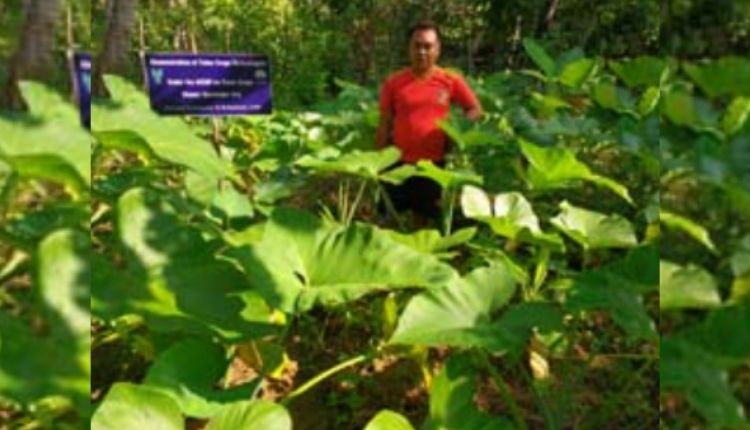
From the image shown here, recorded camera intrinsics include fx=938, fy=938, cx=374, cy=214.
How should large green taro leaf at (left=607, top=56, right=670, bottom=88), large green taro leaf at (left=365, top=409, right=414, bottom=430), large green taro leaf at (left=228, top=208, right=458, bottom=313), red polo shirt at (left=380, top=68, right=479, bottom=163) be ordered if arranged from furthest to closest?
large green taro leaf at (left=607, top=56, right=670, bottom=88) → red polo shirt at (left=380, top=68, right=479, bottom=163) → large green taro leaf at (left=228, top=208, right=458, bottom=313) → large green taro leaf at (left=365, top=409, right=414, bottom=430)

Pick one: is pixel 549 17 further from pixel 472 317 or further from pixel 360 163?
pixel 472 317

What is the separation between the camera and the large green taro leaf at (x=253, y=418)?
3.20 ft

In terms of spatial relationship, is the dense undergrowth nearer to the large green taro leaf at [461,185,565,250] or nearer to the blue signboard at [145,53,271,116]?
the large green taro leaf at [461,185,565,250]

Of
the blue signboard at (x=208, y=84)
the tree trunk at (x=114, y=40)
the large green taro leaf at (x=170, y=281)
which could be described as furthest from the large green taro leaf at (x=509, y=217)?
the tree trunk at (x=114, y=40)

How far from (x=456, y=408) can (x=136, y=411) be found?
42cm

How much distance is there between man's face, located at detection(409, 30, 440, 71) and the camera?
7.88ft

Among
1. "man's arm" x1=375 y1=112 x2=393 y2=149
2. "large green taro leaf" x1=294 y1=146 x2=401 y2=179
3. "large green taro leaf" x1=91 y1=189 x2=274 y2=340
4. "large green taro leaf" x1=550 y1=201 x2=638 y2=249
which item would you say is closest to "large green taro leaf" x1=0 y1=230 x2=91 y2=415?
"large green taro leaf" x1=91 y1=189 x2=274 y2=340

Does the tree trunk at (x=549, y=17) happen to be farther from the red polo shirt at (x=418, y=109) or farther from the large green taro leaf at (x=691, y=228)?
the large green taro leaf at (x=691, y=228)

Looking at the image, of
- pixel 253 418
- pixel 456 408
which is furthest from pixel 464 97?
pixel 253 418

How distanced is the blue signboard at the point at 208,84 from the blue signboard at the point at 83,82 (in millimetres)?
690

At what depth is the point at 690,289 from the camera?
2.46 feet

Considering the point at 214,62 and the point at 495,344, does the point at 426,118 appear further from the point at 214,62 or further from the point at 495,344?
the point at 495,344

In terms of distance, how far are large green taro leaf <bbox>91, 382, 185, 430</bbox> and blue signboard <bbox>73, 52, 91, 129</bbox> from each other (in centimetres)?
37

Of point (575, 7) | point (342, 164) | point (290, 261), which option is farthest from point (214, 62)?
point (575, 7)
